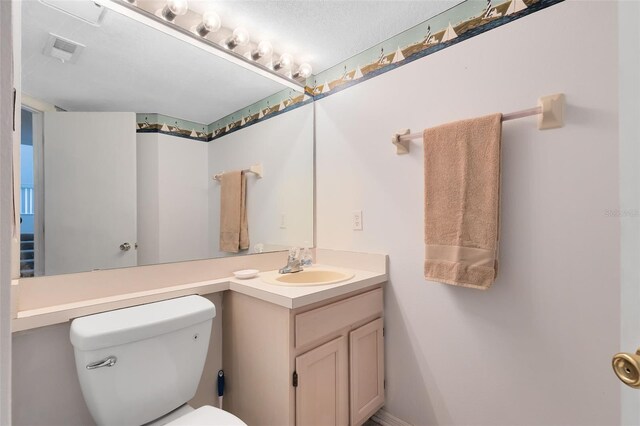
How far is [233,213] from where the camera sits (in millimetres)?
1693

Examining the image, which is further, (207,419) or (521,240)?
(521,240)

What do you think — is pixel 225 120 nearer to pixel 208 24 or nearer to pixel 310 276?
pixel 208 24

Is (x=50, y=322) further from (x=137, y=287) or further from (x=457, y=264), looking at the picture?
(x=457, y=264)

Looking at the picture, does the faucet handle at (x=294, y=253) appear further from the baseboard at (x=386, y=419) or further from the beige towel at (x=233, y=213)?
the baseboard at (x=386, y=419)

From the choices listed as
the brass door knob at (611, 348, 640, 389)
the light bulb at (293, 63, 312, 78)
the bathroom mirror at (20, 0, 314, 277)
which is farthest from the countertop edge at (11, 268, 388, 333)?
A: the light bulb at (293, 63, 312, 78)

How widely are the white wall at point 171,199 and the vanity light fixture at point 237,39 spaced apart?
21.5 inches

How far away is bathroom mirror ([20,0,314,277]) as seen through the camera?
1070 mm

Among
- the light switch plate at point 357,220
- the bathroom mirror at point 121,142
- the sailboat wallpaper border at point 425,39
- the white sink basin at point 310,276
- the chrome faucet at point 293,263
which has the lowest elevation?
the white sink basin at point 310,276

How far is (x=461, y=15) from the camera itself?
1395 mm

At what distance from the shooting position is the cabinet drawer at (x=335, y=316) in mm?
1246

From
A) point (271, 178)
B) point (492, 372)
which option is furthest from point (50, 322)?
point (492, 372)

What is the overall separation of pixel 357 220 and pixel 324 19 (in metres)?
1.09

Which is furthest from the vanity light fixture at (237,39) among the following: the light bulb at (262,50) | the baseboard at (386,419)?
the baseboard at (386,419)

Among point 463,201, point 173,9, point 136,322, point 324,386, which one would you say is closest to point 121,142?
point 173,9
